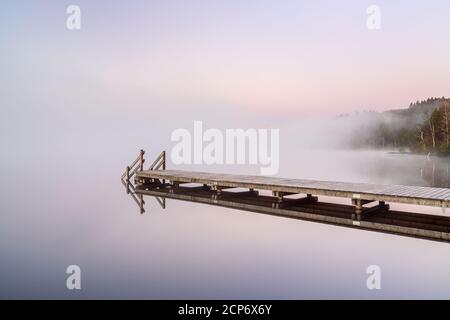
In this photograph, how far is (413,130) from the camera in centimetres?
8031

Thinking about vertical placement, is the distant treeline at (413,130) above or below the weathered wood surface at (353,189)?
above

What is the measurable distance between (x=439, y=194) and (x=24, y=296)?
33.9 ft

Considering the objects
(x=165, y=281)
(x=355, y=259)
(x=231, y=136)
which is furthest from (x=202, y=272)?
(x=231, y=136)

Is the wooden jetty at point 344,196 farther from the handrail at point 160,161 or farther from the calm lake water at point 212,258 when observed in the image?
the handrail at point 160,161

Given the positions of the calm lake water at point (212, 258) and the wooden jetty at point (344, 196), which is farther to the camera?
the wooden jetty at point (344, 196)

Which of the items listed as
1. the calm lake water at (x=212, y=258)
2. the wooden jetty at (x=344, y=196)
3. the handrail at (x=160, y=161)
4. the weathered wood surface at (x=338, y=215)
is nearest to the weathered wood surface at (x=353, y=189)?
the wooden jetty at (x=344, y=196)

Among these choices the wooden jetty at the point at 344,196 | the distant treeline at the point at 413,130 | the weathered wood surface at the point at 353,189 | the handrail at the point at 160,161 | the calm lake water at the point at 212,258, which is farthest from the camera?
the distant treeline at the point at 413,130

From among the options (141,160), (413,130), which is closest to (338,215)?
(141,160)

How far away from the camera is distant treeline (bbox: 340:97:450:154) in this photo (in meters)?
61.5

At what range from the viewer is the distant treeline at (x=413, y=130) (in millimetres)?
61469

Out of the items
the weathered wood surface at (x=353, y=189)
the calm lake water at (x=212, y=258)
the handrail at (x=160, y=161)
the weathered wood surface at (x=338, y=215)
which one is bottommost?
the calm lake water at (x=212, y=258)

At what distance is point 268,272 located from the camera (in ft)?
29.7

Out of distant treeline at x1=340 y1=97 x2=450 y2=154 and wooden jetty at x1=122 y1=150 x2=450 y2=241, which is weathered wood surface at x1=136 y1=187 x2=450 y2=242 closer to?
wooden jetty at x1=122 y1=150 x2=450 y2=241

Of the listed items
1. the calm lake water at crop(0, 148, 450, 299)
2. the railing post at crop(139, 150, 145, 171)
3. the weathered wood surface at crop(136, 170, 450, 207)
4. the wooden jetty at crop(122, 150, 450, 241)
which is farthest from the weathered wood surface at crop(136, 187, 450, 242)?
the railing post at crop(139, 150, 145, 171)
